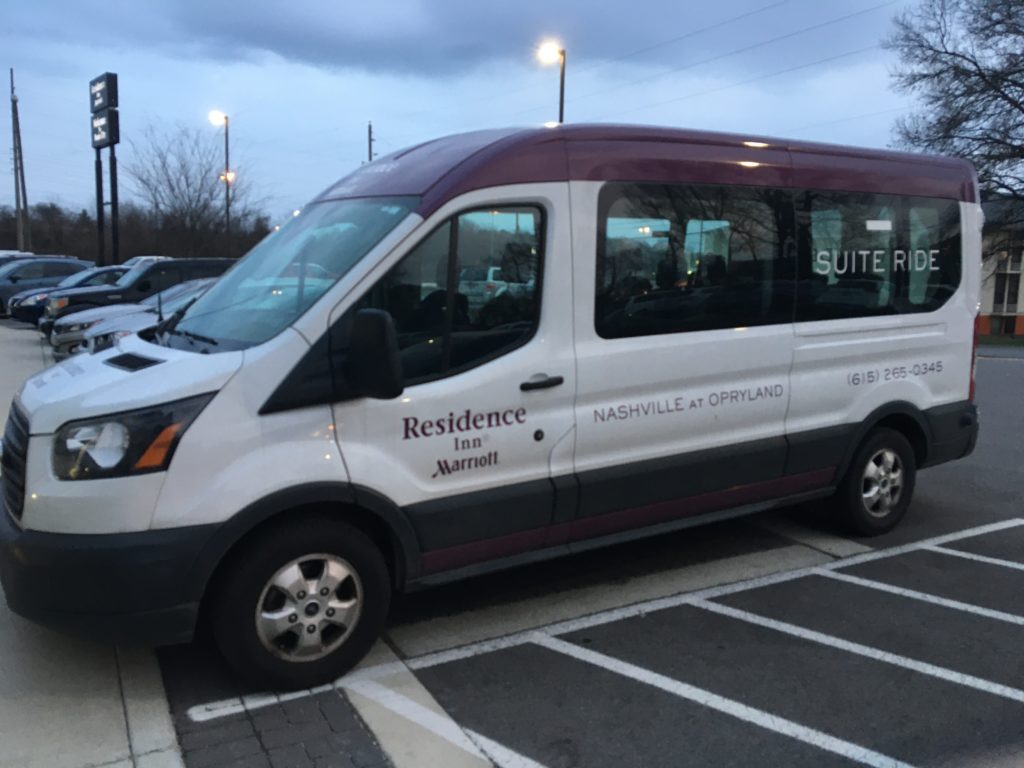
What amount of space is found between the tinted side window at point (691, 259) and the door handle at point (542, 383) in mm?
351

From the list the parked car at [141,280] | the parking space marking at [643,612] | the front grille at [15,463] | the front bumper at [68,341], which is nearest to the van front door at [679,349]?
the parking space marking at [643,612]

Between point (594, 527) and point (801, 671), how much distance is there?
116 cm

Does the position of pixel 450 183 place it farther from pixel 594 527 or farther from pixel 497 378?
pixel 594 527

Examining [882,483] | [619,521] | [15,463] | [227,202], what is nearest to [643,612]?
[619,521]

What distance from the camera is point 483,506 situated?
4000 millimetres

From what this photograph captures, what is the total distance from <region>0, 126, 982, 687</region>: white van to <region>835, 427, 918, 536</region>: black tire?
0.11ft

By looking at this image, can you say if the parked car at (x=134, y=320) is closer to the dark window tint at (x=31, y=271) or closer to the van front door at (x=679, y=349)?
the van front door at (x=679, y=349)

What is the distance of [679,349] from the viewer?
4.52 m

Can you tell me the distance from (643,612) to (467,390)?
5.18ft

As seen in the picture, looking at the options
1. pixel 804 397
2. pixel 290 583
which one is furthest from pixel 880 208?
pixel 290 583

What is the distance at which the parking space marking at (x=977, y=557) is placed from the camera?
5.29 meters

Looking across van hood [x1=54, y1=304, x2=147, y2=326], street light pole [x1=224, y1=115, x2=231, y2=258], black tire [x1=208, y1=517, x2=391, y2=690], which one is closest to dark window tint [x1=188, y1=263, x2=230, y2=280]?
van hood [x1=54, y1=304, x2=147, y2=326]

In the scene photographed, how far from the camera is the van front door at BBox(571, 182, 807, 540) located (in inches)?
168

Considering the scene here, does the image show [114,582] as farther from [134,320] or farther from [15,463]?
[134,320]
